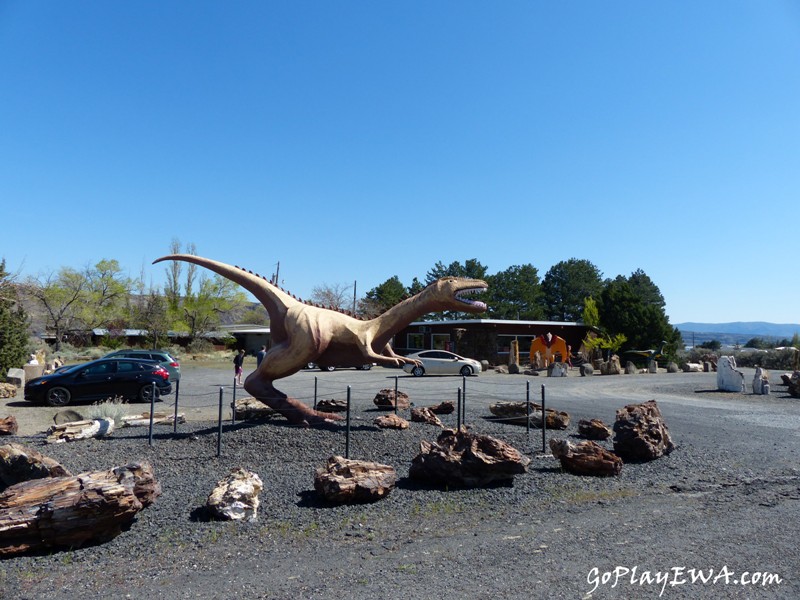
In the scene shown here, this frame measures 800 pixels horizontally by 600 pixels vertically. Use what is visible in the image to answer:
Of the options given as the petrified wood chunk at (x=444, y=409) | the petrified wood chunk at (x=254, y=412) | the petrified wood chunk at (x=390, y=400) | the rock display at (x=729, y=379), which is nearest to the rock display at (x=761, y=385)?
the rock display at (x=729, y=379)

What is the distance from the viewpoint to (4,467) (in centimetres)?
583

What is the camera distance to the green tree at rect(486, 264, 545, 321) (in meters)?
53.3

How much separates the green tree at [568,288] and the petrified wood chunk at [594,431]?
4822cm

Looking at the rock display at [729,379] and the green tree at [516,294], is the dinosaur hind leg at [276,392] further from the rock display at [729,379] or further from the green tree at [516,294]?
the green tree at [516,294]

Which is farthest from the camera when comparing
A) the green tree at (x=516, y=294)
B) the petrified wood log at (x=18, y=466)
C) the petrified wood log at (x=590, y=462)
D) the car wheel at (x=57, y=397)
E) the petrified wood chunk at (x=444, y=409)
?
the green tree at (x=516, y=294)

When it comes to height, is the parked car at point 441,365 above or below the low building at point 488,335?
below

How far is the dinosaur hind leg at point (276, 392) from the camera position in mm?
9906

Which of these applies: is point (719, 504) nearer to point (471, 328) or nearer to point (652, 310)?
point (471, 328)

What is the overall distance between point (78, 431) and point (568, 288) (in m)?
53.7

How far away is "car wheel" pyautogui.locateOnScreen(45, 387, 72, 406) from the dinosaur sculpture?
718cm

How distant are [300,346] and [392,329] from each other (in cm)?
174

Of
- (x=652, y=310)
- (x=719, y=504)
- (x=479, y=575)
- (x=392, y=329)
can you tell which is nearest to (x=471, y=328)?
(x=652, y=310)

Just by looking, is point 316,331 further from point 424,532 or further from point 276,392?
point 424,532

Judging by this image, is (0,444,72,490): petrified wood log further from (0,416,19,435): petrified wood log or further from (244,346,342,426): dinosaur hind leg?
(0,416,19,435): petrified wood log
